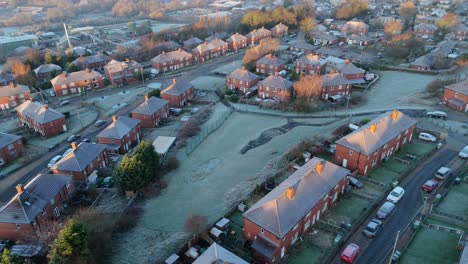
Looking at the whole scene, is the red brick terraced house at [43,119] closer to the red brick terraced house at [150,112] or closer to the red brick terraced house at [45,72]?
the red brick terraced house at [150,112]

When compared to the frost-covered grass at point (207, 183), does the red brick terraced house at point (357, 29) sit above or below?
above

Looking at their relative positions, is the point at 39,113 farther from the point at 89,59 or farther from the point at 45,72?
the point at 89,59

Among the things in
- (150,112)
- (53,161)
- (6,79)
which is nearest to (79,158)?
(53,161)

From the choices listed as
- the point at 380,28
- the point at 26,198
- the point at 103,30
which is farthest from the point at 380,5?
the point at 26,198

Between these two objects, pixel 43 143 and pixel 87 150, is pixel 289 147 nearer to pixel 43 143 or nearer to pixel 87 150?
pixel 87 150

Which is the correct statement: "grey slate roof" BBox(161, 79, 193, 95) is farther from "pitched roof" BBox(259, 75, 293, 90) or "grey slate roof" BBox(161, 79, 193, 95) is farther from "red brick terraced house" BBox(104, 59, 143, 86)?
"red brick terraced house" BBox(104, 59, 143, 86)

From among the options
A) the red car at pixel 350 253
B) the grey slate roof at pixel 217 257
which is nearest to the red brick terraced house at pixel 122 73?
the grey slate roof at pixel 217 257
